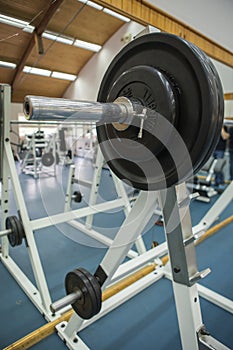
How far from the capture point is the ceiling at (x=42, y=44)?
726 mm

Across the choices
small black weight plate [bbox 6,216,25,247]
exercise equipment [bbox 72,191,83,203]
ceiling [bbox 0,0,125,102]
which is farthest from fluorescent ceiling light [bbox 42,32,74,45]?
exercise equipment [bbox 72,191,83,203]

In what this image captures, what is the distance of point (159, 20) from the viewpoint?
1.80 meters

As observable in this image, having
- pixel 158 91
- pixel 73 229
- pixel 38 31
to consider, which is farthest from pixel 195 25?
pixel 73 229

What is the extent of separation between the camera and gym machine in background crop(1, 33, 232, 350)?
1.69ft

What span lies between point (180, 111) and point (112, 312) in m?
1.40

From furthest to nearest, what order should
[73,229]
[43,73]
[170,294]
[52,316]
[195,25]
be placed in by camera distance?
[73,229]
[195,25]
[170,294]
[52,316]
[43,73]

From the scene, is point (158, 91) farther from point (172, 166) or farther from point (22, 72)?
point (22, 72)

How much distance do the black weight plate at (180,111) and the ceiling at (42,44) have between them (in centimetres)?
34

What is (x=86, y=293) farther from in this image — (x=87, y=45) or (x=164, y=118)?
(x=87, y=45)

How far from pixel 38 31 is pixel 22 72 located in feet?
0.48

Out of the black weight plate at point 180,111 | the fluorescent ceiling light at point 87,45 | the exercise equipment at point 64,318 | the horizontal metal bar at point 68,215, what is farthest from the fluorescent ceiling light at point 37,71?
the exercise equipment at point 64,318

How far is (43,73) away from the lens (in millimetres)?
843

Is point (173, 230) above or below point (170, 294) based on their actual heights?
above

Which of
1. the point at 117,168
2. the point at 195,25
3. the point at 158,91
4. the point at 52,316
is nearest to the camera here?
the point at 158,91
